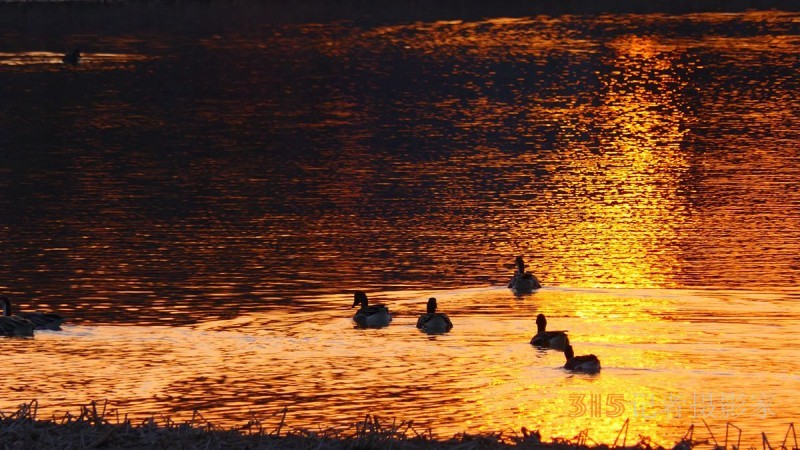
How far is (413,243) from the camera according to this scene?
32.9m

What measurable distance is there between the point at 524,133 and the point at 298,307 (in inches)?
1027

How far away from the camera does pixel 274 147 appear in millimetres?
49781

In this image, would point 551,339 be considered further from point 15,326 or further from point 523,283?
point 15,326

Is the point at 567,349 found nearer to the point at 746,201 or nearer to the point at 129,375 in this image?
the point at 129,375

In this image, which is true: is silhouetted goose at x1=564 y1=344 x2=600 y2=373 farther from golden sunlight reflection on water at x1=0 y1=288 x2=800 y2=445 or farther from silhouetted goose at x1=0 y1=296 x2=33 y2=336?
silhouetted goose at x1=0 y1=296 x2=33 y2=336

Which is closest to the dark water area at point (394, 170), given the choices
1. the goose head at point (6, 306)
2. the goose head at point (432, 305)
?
A: the goose head at point (6, 306)

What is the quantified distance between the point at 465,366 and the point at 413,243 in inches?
420

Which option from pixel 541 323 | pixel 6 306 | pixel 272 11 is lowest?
pixel 272 11

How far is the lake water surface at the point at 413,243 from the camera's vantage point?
68.9 feet

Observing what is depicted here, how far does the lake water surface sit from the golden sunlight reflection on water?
65 mm

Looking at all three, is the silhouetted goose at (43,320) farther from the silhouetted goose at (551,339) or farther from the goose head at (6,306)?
the silhouetted goose at (551,339)

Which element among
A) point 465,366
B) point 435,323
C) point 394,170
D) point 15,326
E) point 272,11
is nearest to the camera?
point 465,366

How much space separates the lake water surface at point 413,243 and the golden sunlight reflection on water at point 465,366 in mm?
65

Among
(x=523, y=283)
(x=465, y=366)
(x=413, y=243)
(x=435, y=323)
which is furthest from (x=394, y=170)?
(x=465, y=366)
